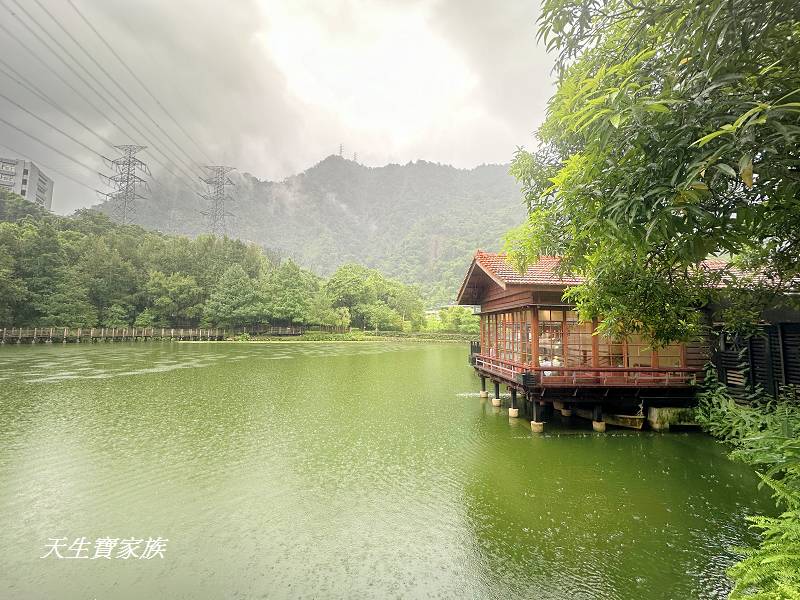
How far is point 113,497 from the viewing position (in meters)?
6.05

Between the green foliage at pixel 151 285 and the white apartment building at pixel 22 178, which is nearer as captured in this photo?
the green foliage at pixel 151 285

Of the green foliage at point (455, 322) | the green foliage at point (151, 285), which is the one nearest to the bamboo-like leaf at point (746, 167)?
the green foliage at point (151, 285)

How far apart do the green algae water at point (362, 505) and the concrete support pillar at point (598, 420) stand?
267mm

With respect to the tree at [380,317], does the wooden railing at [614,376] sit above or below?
below

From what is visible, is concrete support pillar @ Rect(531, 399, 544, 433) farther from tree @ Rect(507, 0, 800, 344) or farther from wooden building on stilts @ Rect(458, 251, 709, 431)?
tree @ Rect(507, 0, 800, 344)

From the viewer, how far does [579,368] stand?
9.34 m

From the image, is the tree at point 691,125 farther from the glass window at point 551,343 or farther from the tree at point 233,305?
the tree at point 233,305

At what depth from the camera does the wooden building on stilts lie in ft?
31.0

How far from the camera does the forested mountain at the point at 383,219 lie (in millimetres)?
123875

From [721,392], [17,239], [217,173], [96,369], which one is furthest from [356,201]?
[721,392]

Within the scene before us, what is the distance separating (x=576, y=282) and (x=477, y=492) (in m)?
5.81

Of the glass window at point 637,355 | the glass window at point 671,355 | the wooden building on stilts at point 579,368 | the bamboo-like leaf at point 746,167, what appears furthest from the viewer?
the glass window at point 637,355

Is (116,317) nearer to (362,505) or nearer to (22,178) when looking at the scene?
(362,505)

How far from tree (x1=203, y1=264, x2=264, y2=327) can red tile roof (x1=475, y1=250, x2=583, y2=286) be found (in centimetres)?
4070
